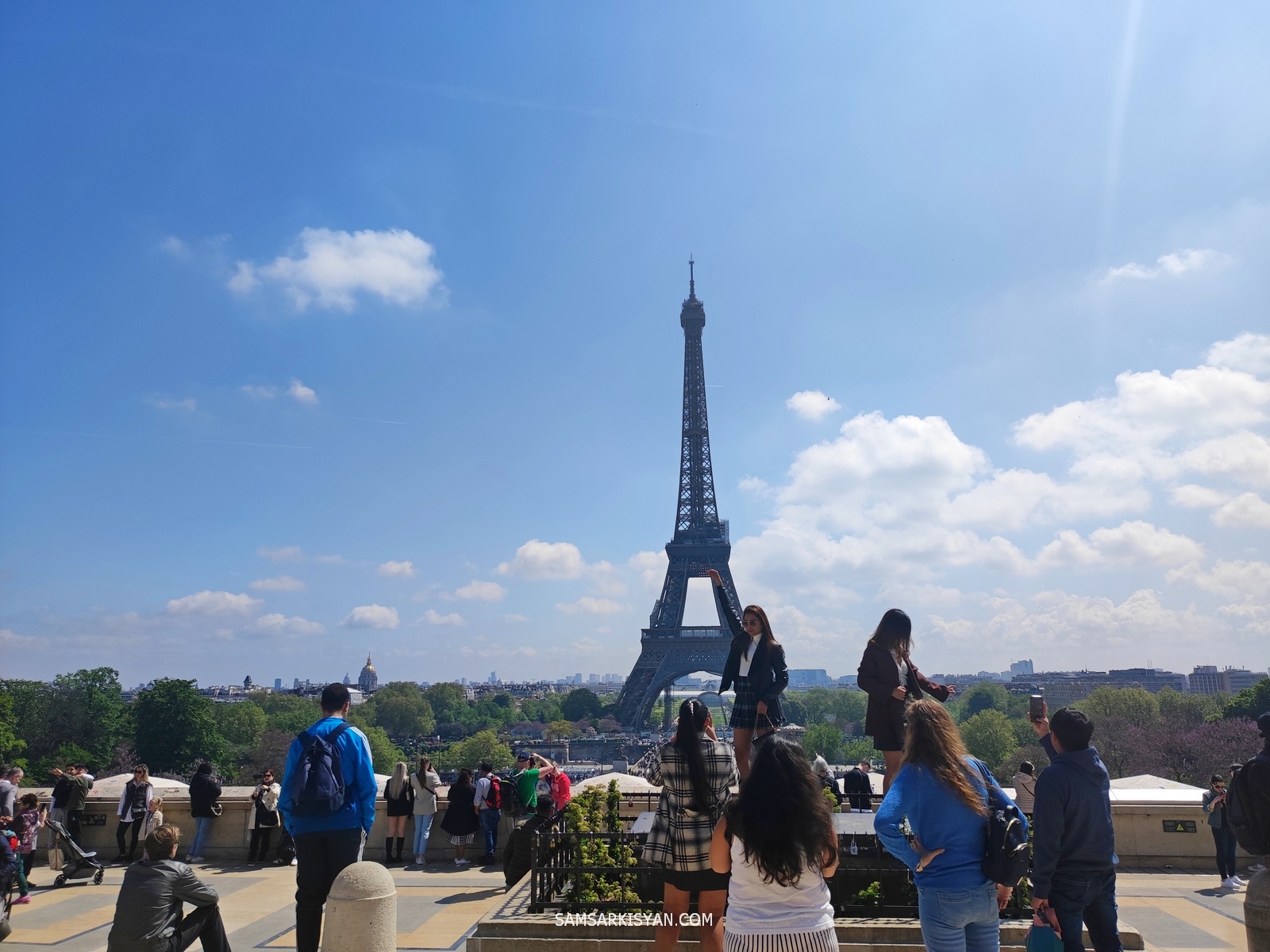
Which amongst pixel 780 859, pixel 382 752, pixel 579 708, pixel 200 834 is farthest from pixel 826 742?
pixel 780 859

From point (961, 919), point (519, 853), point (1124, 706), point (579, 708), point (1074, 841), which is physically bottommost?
point (579, 708)

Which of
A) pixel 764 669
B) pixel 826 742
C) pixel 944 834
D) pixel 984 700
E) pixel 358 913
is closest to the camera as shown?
pixel 944 834

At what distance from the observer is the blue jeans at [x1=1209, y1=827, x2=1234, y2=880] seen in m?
9.92

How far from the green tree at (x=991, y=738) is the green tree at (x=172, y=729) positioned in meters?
68.1

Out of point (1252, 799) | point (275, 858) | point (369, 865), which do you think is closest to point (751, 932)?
point (369, 865)

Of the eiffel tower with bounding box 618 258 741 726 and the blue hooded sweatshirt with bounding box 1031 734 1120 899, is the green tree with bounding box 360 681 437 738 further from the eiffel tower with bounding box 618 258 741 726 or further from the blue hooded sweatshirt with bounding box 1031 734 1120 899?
the blue hooded sweatshirt with bounding box 1031 734 1120 899

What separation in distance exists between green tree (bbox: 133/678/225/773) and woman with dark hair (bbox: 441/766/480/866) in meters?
69.6

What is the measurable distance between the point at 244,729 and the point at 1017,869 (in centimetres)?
10502

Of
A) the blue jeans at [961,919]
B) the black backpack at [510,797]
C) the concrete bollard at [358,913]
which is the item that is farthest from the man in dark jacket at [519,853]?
the blue jeans at [961,919]

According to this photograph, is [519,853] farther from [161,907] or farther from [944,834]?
[944,834]

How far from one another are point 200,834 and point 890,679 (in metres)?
10.9

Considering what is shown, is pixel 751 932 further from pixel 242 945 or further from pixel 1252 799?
pixel 242 945

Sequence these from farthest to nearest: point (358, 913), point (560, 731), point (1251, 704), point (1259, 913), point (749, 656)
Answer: point (560, 731)
point (1251, 704)
point (749, 656)
point (358, 913)
point (1259, 913)

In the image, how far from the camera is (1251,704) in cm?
6981
